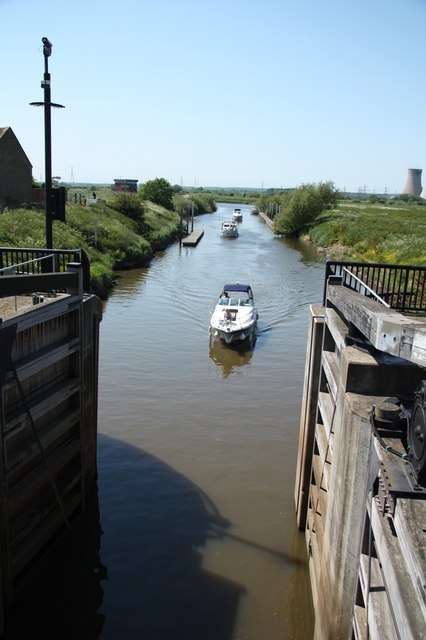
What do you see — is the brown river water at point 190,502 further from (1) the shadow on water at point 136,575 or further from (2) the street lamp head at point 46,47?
(2) the street lamp head at point 46,47

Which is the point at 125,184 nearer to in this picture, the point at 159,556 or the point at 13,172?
the point at 13,172

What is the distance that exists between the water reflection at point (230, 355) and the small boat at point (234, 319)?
257 millimetres

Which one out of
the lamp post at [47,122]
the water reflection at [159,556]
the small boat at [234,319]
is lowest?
the water reflection at [159,556]

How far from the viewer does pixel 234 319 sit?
2222 cm

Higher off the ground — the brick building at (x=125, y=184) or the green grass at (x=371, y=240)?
the brick building at (x=125, y=184)

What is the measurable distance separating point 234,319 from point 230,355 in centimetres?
199

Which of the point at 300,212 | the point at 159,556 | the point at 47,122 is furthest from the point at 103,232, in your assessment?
the point at 300,212

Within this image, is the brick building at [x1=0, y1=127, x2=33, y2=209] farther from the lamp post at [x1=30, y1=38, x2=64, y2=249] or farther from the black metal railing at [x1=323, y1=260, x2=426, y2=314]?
the black metal railing at [x1=323, y1=260, x2=426, y2=314]

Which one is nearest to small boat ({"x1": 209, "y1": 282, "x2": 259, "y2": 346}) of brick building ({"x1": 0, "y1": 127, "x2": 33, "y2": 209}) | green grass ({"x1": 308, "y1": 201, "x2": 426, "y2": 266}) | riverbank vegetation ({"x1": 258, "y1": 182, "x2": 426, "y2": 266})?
riverbank vegetation ({"x1": 258, "y1": 182, "x2": 426, "y2": 266})

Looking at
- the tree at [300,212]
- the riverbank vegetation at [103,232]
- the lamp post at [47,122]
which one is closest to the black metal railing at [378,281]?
the lamp post at [47,122]

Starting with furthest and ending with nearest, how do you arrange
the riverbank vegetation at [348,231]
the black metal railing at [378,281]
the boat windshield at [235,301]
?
the riverbank vegetation at [348,231]
the boat windshield at [235,301]
the black metal railing at [378,281]

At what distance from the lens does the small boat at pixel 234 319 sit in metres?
21.5

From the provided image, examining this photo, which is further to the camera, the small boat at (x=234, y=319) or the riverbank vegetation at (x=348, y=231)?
the riverbank vegetation at (x=348, y=231)

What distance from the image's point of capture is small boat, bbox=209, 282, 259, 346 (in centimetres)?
2148
